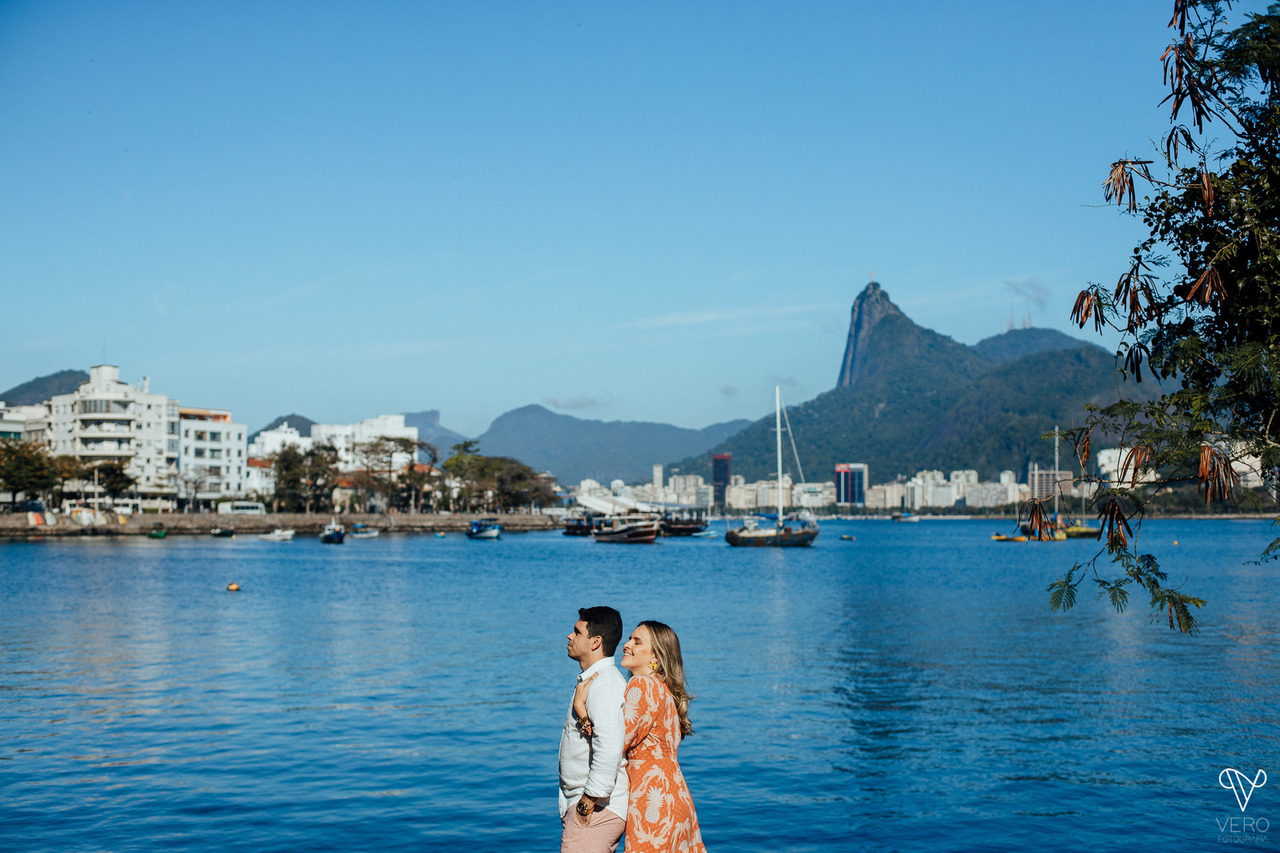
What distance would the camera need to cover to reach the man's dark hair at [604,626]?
5.94 meters

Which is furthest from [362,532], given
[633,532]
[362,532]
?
[633,532]

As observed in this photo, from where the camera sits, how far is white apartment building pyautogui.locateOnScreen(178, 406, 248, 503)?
441 ft

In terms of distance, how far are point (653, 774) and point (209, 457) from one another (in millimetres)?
144818

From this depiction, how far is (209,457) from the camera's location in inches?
5458

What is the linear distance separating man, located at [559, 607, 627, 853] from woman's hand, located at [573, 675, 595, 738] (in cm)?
1

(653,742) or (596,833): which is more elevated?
(653,742)

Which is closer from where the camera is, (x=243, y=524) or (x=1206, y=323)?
(x=1206, y=323)

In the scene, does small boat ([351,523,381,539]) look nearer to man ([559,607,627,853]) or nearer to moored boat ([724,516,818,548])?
moored boat ([724,516,818,548])

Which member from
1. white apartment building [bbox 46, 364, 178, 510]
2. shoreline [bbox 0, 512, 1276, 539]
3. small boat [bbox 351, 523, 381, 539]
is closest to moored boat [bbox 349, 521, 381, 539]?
small boat [bbox 351, 523, 381, 539]

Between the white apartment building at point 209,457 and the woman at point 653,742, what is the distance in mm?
136147

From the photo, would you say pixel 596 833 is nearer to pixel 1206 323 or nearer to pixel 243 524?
pixel 1206 323

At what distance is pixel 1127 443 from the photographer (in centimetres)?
722

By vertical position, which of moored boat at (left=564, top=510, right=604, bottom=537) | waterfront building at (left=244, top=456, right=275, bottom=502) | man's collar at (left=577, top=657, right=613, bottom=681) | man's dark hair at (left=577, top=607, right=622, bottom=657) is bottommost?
moored boat at (left=564, top=510, right=604, bottom=537)

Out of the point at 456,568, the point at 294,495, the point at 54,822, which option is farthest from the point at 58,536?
the point at 54,822
